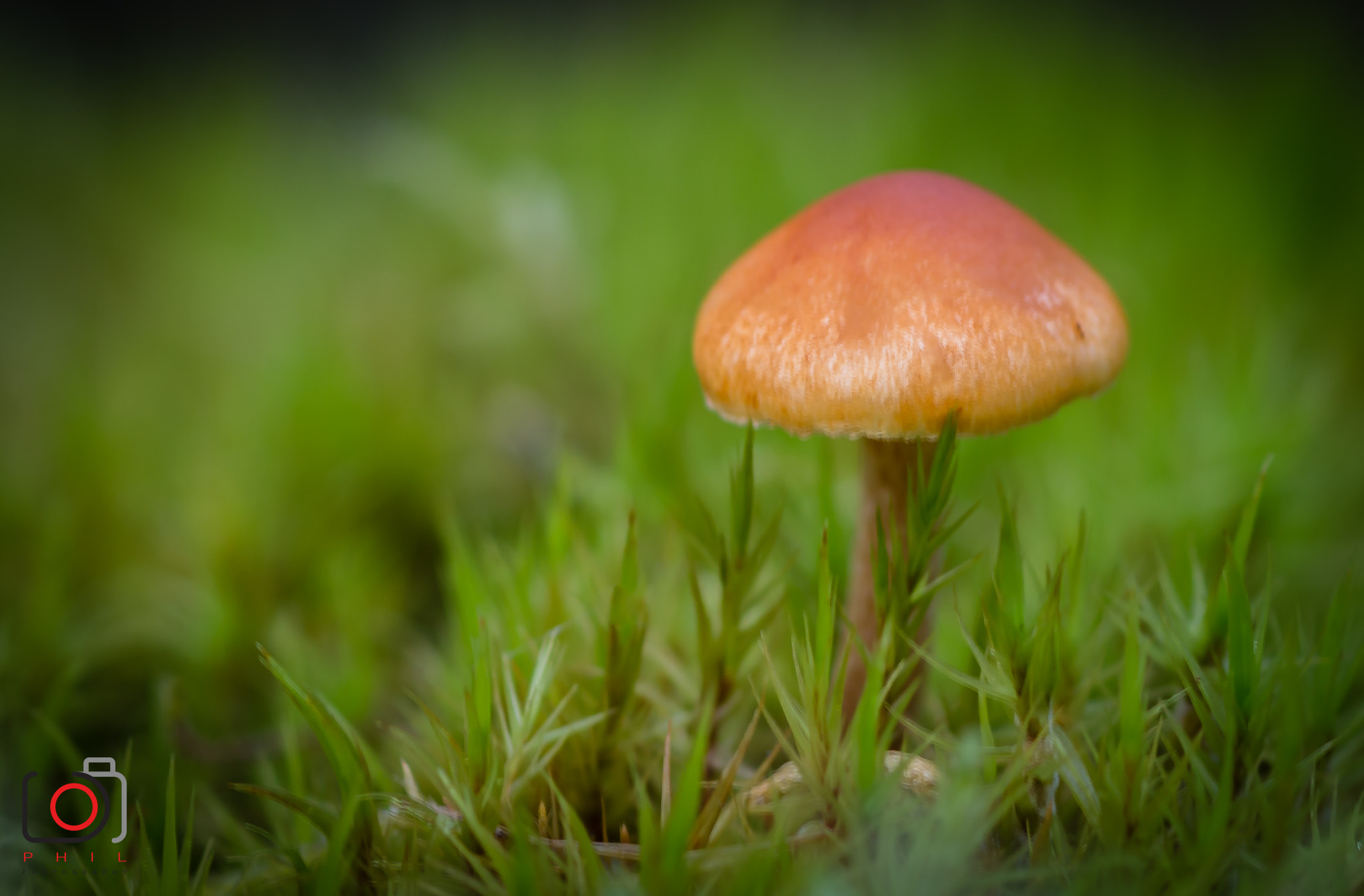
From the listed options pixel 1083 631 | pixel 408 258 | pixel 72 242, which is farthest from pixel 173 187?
pixel 1083 631

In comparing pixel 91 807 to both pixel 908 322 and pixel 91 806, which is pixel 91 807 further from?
pixel 908 322

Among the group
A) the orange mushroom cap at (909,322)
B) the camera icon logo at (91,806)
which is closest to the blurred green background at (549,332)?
the camera icon logo at (91,806)

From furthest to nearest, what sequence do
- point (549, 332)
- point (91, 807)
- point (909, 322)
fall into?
point (549, 332), point (91, 807), point (909, 322)

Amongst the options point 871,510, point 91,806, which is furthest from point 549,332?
point 91,806

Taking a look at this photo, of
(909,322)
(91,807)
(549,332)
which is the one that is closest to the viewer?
(909,322)

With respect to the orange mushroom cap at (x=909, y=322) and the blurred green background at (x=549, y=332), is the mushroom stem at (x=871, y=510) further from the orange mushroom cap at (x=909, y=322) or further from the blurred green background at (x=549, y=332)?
the orange mushroom cap at (x=909, y=322)

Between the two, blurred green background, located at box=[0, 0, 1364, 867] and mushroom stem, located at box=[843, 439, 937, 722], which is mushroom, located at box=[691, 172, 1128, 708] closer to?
mushroom stem, located at box=[843, 439, 937, 722]

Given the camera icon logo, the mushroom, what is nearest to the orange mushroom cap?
the mushroom
